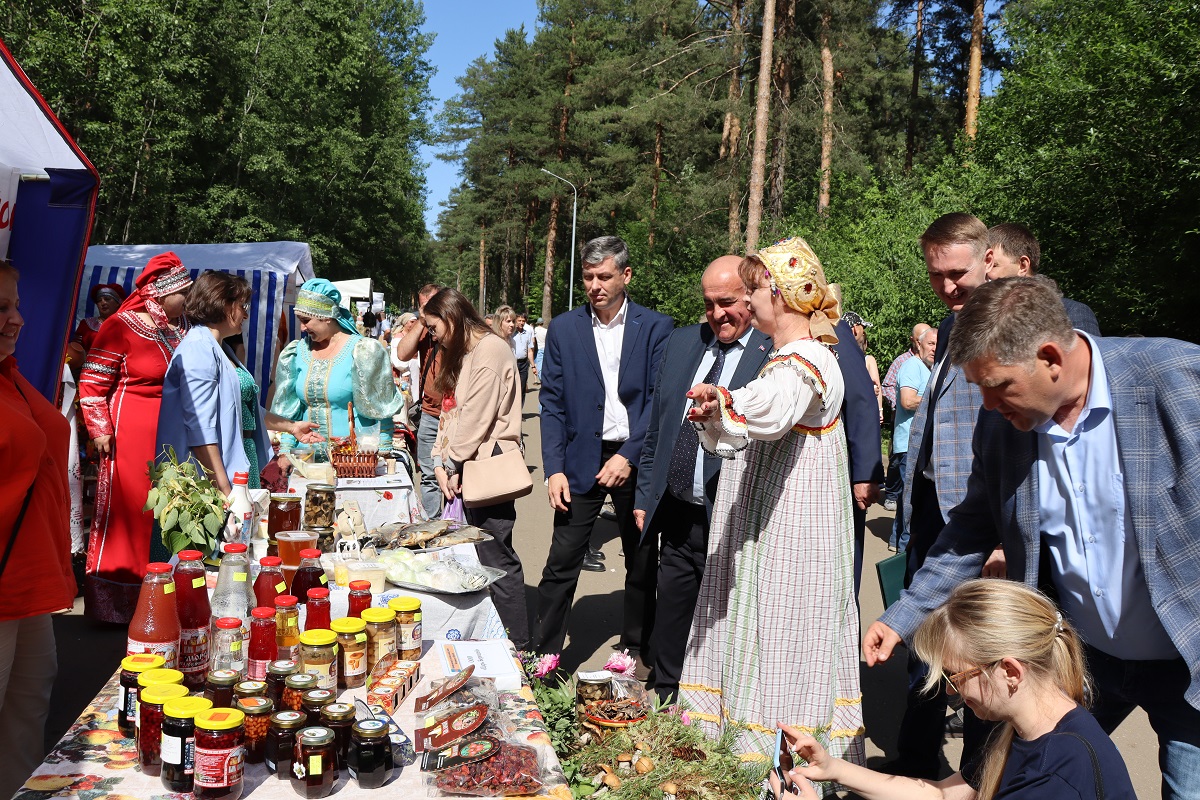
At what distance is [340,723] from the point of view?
1.91 meters

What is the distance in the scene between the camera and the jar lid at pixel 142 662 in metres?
2.04

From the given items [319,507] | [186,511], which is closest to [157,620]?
[186,511]

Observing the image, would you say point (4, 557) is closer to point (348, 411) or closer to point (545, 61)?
point (348, 411)

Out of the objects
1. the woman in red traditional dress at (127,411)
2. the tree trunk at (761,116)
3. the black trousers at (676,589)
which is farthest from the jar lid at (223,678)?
the tree trunk at (761,116)

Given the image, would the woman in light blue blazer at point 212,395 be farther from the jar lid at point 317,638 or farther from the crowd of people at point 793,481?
the jar lid at point 317,638

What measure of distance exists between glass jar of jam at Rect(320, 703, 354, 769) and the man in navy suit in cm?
256

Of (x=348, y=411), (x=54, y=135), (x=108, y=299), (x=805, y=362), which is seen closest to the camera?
(x=805, y=362)

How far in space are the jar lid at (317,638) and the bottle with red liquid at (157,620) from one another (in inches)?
14.1

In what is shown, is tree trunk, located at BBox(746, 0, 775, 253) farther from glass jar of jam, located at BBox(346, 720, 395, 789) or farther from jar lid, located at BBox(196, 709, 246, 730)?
jar lid, located at BBox(196, 709, 246, 730)

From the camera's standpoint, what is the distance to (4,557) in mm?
2580

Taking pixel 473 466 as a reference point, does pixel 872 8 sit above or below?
above

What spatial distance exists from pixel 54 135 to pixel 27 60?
42.8 feet

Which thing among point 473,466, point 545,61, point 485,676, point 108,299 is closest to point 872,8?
point 545,61

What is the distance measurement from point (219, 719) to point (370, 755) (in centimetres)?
32
